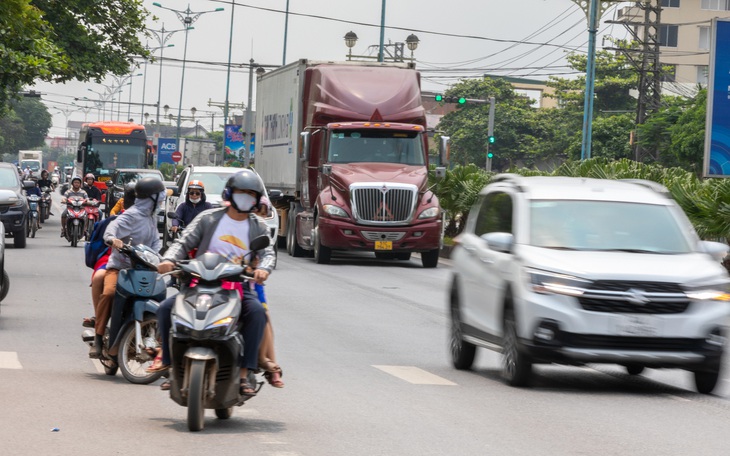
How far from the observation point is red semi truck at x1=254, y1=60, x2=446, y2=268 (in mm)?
28891

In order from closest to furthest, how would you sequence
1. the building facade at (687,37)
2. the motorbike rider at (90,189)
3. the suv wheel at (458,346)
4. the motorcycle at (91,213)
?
the suv wheel at (458,346) → the motorcycle at (91,213) → the motorbike rider at (90,189) → the building facade at (687,37)

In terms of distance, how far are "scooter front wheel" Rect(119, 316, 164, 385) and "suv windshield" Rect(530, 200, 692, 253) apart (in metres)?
3.18

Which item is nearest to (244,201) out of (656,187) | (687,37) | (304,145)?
(656,187)

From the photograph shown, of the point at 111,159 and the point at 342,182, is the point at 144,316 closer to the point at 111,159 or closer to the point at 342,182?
the point at 342,182

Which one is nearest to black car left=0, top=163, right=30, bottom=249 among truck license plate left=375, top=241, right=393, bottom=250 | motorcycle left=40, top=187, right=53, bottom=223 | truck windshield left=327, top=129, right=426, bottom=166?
truck windshield left=327, top=129, right=426, bottom=166

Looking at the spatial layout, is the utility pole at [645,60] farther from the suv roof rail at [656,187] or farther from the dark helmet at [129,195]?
the dark helmet at [129,195]

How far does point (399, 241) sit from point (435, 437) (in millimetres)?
20581

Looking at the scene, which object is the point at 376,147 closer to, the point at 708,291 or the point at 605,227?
the point at 605,227

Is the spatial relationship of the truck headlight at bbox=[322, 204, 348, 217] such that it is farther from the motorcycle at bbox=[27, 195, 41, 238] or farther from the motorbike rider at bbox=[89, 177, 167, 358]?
the motorbike rider at bbox=[89, 177, 167, 358]

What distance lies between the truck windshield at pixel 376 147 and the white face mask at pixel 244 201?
2089cm

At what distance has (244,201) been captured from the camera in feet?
29.1

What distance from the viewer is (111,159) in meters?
55.0

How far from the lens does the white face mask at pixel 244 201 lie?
8875 mm

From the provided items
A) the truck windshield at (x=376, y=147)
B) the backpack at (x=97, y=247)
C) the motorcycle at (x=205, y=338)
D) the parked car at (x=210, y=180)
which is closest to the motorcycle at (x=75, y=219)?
the parked car at (x=210, y=180)
